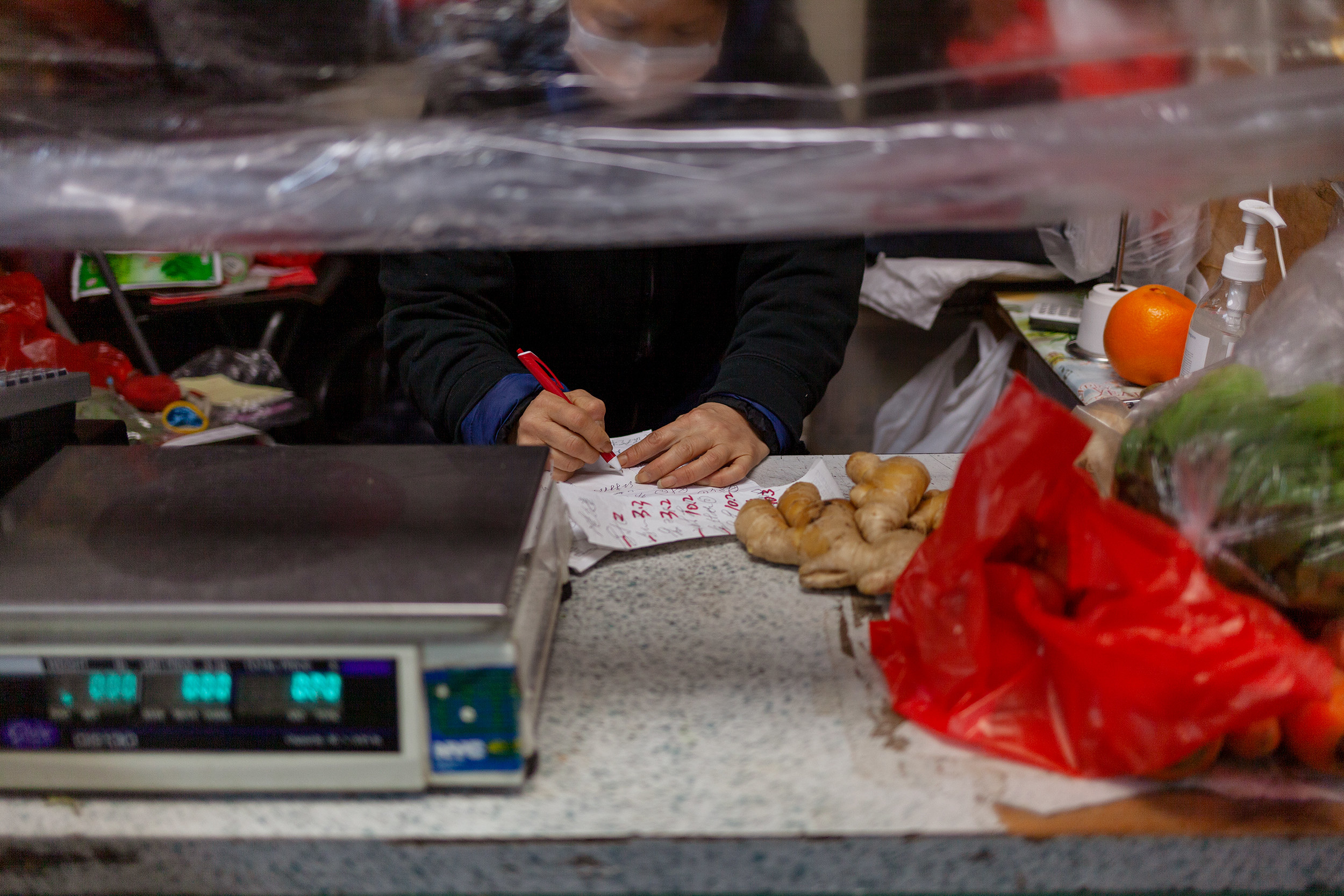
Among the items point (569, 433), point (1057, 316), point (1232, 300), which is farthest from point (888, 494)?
point (1057, 316)

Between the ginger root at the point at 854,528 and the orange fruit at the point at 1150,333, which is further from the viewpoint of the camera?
the orange fruit at the point at 1150,333

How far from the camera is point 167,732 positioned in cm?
64

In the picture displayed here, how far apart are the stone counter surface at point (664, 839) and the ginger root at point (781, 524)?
0.84ft

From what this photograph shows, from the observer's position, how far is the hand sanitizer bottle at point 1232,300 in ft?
4.19

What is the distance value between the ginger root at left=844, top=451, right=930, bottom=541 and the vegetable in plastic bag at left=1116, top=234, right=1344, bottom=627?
225mm

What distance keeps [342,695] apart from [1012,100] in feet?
2.01

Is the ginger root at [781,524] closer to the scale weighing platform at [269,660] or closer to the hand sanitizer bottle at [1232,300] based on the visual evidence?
the scale weighing platform at [269,660]

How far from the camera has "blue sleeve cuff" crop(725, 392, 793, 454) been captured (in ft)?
4.57

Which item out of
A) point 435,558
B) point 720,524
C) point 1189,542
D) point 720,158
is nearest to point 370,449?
point 435,558

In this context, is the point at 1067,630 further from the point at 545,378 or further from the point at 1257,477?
the point at 545,378

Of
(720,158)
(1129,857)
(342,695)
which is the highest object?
(720,158)

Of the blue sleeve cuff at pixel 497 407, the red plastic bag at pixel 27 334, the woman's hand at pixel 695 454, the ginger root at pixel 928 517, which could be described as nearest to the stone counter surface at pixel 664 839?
the ginger root at pixel 928 517

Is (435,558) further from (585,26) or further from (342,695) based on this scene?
(585,26)

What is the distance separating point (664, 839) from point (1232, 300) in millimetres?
1169
